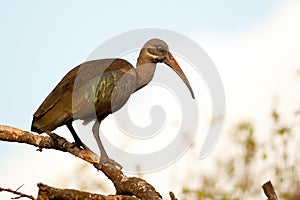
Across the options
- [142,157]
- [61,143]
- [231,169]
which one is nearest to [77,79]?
[61,143]

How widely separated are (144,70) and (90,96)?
1414 millimetres

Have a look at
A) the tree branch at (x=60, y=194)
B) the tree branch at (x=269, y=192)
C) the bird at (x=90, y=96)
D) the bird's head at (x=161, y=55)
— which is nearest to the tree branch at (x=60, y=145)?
the bird at (x=90, y=96)

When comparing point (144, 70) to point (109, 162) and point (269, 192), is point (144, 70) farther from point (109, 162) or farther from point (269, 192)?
point (269, 192)

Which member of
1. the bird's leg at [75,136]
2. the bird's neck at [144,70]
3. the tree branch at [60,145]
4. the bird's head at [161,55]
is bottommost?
the tree branch at [60,145]

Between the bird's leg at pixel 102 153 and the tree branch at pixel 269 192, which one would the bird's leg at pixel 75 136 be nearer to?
the bird's leg at pixel 102 153

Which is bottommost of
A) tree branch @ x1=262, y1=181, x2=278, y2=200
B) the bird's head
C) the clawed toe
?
tree branch @ x1=262, y1=181, x2=278, y2=200

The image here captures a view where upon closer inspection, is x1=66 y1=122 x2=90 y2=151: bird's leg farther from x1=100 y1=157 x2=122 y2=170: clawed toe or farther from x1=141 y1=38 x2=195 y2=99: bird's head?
x1=141 y1=38 x2=195 y2=99: bird's head

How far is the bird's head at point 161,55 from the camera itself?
11.4 m

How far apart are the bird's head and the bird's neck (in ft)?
0.23

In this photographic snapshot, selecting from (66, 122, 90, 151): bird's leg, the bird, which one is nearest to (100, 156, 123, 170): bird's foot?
the bird

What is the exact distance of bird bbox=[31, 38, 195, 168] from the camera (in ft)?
32.3

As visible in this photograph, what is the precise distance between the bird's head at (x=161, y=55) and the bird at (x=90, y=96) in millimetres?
465

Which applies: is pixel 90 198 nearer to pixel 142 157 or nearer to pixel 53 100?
pixel 53 100

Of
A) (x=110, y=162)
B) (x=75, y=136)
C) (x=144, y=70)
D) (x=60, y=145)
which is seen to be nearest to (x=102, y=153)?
(x=110, y=162)
